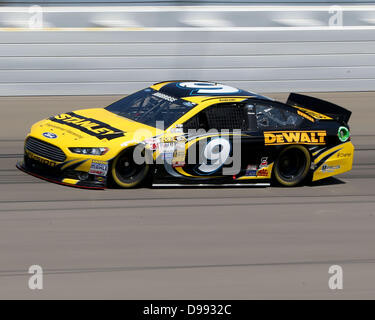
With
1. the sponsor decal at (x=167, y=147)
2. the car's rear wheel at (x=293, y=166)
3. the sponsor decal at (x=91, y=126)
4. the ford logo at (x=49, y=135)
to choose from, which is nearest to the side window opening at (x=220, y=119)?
the sponsor decal at (x=167, y=147)

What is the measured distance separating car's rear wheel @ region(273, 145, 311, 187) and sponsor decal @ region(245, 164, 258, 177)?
0.38 metres

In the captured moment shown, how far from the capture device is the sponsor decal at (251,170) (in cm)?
923

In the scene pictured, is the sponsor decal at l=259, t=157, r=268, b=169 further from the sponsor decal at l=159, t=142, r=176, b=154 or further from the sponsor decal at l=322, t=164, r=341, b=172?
the sponsor decal at l=159, t=142, r=176, b=154

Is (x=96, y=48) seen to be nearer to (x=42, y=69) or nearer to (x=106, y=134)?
(x=42, y=69)

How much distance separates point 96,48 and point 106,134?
5901 millimetres

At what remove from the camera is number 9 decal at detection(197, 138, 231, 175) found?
8.93 m

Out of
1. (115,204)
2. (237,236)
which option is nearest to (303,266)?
(237,236)

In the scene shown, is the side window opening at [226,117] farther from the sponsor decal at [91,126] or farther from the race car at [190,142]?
the sponsor decal at [91,126]

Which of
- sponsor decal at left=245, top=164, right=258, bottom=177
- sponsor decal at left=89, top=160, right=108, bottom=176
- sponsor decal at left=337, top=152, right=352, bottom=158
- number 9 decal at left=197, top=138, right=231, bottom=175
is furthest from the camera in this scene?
sponsor decal at left=337, top=152, right=352, bottom=158

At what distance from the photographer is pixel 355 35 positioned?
15.2 meters

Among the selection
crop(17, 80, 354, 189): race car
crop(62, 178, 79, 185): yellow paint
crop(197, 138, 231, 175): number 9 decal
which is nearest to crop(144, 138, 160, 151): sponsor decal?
crop(17, 80, 354, 189): race car

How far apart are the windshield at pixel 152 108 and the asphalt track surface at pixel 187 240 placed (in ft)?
2.93

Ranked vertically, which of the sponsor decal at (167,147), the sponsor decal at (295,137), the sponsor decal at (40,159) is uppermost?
the sponsor decal at (295,137)

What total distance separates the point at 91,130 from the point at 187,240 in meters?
2.29
